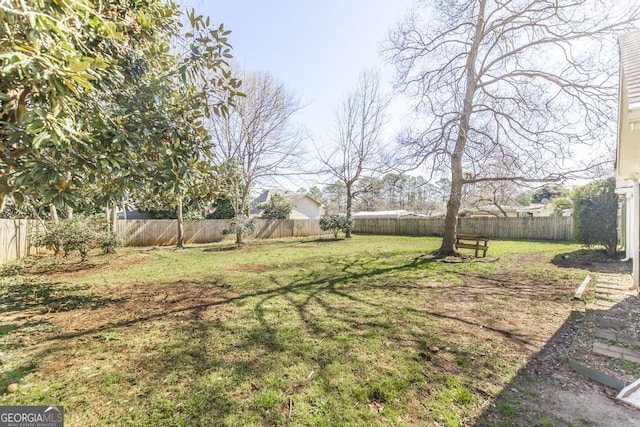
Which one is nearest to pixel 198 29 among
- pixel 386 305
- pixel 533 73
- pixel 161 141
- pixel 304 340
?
pixel 161 141

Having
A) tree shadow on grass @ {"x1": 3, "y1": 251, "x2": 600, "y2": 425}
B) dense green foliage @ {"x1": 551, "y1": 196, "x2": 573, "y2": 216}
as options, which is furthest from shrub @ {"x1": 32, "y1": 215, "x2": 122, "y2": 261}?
dense green foliage @ {"x1": 551, "y1": 196, "x2": 573, "y2": 216}

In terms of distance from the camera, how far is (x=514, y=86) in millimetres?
9094

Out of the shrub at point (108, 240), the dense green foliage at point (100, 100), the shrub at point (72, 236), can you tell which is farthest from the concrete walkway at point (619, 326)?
the shrub at point (108, 240)

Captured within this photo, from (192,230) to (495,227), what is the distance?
1912 centimetres

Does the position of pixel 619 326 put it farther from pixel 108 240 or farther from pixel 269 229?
pixel 269 229

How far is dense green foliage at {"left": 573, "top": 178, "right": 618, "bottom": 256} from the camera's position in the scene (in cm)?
865

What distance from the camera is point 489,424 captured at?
2014 millimetres

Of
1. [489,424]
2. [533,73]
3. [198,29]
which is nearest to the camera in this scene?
[489,424]

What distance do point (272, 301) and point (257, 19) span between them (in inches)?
312

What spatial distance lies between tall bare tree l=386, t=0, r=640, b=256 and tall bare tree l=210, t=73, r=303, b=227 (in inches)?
268

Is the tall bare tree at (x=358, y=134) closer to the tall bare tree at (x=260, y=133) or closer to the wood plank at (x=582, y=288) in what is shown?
the tall bare tree at (x=260, y=133)

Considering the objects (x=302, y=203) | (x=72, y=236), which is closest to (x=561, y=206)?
(x=302, y=203)

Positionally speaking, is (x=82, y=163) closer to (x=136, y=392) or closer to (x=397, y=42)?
(x=136, y=392)

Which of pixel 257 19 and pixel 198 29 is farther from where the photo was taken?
pixel 257 19
